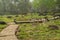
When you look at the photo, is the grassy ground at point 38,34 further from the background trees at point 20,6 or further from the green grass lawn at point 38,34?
the background trees at point 20,6

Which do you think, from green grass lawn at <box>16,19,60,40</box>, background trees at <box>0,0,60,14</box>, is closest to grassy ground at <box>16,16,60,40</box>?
green grass lawn at <box>16,19,60,40</box>

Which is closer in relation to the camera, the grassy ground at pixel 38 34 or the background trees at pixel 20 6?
the grassy ground at pixel 38 34

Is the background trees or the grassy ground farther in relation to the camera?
the background trees

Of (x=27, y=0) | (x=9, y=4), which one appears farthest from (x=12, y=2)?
(x=27, y=0)

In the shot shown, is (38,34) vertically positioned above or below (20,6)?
below

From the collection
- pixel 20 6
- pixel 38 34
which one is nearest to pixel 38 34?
pixel 38 34

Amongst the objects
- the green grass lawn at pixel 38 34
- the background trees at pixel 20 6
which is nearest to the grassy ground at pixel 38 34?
the green grass lawn at pixel 38 34

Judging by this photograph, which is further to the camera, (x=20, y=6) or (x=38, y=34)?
(x=20, y=6)

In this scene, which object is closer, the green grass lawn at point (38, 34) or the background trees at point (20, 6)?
the green grass lawn at point (38, 34)

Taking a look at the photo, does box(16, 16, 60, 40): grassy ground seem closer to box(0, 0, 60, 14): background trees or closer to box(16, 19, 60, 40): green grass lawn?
box(16, 19, 60, 40): green grass lawn

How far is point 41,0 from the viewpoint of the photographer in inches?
1633

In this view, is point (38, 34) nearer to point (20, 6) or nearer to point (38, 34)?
point (38, 34)

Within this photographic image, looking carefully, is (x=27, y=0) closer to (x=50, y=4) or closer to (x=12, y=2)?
(x=12, y=2)

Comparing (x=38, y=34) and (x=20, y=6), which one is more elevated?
(x=20, y=6)
